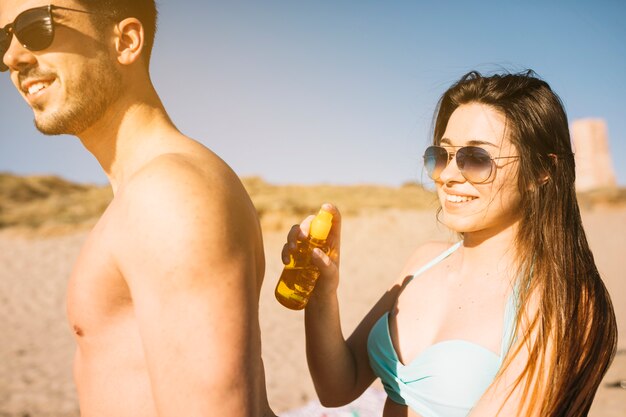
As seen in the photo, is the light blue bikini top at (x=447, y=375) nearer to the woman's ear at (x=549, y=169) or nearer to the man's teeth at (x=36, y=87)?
the woman's ear at (x=549, y=169)

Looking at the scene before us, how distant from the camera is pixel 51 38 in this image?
154 cm

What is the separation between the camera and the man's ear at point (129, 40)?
1.63 metres

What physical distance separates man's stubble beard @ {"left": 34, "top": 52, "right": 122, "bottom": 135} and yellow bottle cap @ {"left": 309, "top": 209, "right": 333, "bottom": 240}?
Result: 2.78 ft

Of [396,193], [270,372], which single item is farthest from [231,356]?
[396,193]

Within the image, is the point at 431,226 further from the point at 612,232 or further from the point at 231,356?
the point at 231,356

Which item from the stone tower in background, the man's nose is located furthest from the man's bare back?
the stone tower in background

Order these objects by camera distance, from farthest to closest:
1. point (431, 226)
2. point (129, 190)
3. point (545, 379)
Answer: point (431, 226), point (545, 379), point (129, 190)

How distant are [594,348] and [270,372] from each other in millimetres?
Answer: 5286

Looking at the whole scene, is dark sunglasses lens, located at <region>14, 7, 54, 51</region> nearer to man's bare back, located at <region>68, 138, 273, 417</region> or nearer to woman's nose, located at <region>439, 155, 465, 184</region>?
man's bare back, located at <region>68, 138, 273, 417</region>

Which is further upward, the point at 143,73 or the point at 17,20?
the point at 17,20

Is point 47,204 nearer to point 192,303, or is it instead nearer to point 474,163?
point 474,163

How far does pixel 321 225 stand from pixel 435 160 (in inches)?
28.2

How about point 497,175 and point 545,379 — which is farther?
point 497,175

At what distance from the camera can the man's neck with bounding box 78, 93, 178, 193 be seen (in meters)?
1.64
